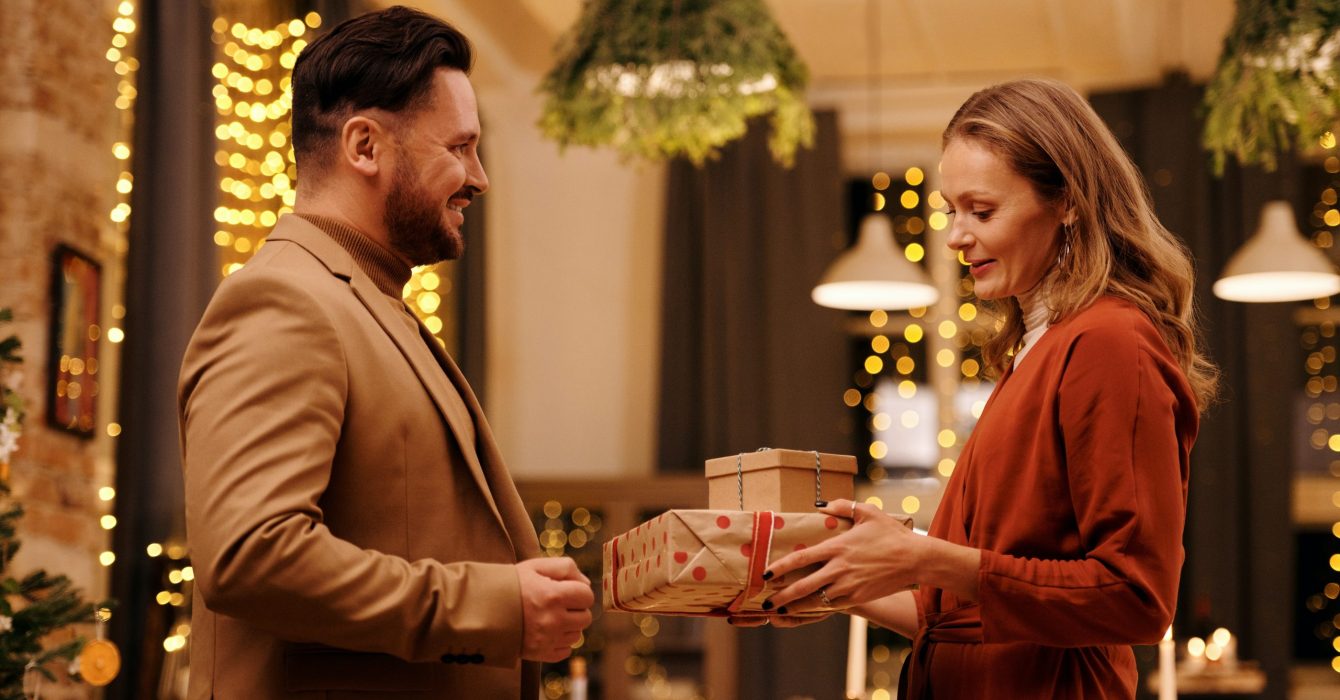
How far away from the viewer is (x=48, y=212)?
14.4ft

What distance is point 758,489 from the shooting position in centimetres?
183

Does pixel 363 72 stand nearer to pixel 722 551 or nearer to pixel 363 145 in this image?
pixel 363 145

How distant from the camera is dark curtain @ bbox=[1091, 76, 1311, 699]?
7465 mm

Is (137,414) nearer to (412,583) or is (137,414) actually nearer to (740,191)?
(412,583)

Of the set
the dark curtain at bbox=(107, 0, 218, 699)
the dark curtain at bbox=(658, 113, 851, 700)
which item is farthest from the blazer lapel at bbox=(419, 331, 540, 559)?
the dark curtain at bbox=(658, 113, 851, 700)

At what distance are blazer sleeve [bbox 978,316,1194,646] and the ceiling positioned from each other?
5436 mm

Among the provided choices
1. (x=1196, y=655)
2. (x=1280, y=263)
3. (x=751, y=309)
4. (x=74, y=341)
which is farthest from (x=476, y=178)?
(x=751, y=309)

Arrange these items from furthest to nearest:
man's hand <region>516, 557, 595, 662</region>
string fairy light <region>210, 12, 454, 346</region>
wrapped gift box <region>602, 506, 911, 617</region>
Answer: string fairy light <region>210, 12, 454, 346</region> → wrapped gift box <region>602, 506, 911, 617</region> → man's hand <region>516, 557, 595, 662</region>

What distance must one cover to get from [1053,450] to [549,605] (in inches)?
24.5

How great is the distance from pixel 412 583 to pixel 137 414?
11.6 feet

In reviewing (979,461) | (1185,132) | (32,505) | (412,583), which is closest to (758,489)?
(979,461)

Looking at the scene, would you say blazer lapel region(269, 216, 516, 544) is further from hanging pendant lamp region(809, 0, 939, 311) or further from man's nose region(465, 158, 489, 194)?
hanging pendant lamp region(809, 0, 939, 311)

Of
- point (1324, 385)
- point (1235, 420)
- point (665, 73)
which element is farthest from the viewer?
point (1324, 385)

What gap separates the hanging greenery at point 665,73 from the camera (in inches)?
186
